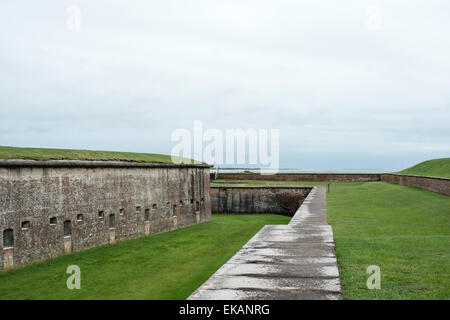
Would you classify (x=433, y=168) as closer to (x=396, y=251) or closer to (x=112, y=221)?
(x=112, y=221)

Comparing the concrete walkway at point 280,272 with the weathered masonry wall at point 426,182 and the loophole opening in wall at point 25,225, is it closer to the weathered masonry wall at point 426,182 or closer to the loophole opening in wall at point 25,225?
the loophole opening in wall at point 25,225

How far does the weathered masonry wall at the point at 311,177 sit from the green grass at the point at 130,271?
28.0 m

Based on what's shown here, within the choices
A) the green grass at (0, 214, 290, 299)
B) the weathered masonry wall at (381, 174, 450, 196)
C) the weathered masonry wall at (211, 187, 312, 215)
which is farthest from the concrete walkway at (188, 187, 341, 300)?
the weathered masonry wall at (211, 187, 312, 215)

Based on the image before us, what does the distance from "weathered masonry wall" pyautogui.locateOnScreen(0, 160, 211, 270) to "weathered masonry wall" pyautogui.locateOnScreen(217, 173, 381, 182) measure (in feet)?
83.4

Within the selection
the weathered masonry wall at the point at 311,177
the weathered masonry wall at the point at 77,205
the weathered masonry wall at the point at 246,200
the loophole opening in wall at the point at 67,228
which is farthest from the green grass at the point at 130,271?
the weathered masonry wall at the point at 311,177

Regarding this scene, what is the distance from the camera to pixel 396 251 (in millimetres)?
7738

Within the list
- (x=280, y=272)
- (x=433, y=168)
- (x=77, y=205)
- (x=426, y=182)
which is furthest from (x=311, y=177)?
(x=280, y=272)

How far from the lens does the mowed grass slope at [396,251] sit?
17.8 feet

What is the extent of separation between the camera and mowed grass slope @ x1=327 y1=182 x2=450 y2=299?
Result: 5434mm

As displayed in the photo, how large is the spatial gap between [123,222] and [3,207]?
18.9 ft

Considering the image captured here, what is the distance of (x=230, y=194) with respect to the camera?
3195 cm
